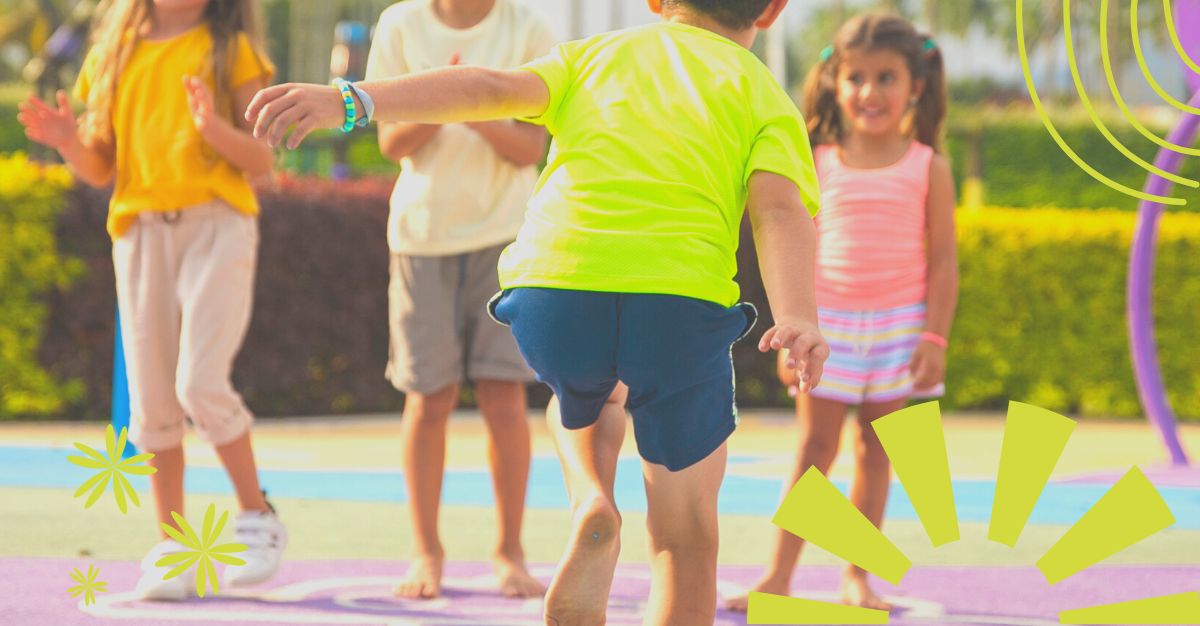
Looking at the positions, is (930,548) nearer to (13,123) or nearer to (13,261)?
(13,261)

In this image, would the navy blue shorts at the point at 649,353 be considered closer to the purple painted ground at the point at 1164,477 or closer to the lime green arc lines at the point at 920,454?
the lime green arc lines at the point at 920,454

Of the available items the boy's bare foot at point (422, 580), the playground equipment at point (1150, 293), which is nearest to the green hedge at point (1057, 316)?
the playground equipment at point (1150, 293)

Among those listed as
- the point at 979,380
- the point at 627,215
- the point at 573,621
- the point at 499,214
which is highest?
the point at 627,215

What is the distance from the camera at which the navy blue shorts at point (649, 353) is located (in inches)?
107

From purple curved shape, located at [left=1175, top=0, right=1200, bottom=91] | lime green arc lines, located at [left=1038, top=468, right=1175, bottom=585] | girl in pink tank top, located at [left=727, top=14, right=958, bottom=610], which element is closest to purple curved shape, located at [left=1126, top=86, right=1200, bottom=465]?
purple curved shape, located at [left=1175, top=0, right=1200, bottom=91]

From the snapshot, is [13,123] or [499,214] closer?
[499,214]

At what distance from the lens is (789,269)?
269cm

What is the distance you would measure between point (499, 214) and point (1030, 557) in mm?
1997

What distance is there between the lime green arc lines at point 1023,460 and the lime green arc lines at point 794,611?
407 mm

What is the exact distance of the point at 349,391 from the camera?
9.34 meters

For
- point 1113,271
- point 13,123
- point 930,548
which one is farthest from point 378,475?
point 13,123

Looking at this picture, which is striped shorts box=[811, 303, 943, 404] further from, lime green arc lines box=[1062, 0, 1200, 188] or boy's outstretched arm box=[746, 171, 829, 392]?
boy's outstretched arm box=[746, 171, 829, 392]

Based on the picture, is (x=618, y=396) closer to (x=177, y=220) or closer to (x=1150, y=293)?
(x=177, y=220)

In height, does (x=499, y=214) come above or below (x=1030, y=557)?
above
